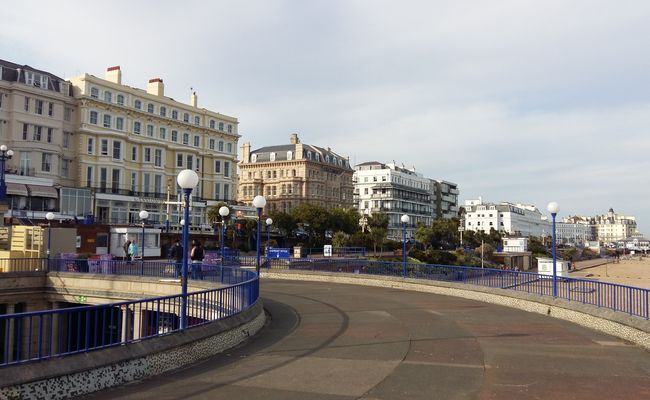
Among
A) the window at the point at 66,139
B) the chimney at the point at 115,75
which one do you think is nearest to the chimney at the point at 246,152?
the chimney at the point at 115,75

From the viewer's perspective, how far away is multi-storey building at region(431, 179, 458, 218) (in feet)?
487

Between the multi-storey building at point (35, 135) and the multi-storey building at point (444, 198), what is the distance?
107 m

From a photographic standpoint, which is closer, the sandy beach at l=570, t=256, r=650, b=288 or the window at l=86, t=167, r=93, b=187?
the window at l=86, t=167, r=93, b=187

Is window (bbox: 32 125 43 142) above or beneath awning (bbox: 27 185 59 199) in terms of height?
above

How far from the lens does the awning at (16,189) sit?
4694 cm

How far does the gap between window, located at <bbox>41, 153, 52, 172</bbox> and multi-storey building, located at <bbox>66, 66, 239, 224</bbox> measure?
2935mm

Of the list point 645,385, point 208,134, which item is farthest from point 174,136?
point 645,385

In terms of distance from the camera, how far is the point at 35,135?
5238 cm

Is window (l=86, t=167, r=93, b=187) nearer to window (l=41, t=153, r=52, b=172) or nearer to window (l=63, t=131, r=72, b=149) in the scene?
window (l=63, t=131, r=72, b=149)

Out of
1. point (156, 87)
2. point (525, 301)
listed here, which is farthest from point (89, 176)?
point (525, 301)

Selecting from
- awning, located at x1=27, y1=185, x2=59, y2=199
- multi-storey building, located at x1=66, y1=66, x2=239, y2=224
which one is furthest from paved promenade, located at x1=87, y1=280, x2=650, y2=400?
multi-storey building, located at x1=66, y1=66, x2=239, y2=224

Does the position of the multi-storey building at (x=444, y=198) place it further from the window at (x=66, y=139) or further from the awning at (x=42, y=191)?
the awning at (x=42, y=191)

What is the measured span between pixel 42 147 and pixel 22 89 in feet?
19.1

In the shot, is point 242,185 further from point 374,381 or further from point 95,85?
point 374,381
